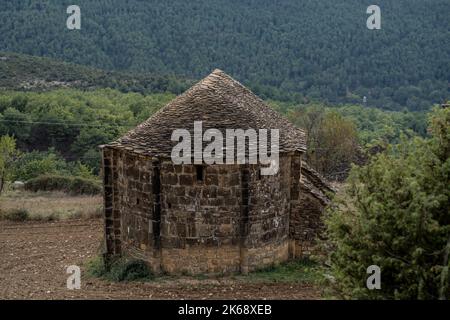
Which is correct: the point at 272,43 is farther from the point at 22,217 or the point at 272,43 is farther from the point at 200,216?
the point at 200,216

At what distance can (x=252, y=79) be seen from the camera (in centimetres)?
6306

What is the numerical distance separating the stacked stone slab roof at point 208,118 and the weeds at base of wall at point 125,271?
3.07 metres

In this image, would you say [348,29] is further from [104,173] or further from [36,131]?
[104,173]

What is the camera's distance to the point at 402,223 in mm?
9164

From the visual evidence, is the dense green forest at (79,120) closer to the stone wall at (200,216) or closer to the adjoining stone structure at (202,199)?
the adjoining stone structure at (202,199)

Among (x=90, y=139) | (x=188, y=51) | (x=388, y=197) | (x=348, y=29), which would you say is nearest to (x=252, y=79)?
(x=188, y=51)

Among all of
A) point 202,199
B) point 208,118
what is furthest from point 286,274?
point 208,118

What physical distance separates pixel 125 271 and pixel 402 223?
9370 mm

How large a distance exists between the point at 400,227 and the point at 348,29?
200ft

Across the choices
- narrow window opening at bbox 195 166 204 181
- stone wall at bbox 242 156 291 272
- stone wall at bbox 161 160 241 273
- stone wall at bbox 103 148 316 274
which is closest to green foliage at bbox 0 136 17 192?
stone wall at bbox 103 148 316 274

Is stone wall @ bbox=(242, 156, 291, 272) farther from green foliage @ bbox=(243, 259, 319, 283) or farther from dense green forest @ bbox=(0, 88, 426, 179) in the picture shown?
dense green forest @ bbox=(0, 88, 426, 179)

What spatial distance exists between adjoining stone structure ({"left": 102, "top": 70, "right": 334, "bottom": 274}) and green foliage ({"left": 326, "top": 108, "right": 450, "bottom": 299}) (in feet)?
20.1

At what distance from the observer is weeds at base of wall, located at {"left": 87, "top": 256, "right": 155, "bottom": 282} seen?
1647 cm

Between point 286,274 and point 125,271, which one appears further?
point 286,274
